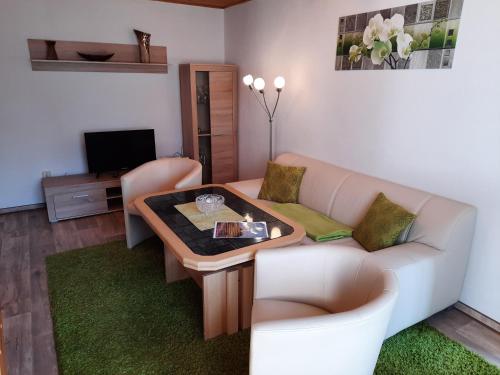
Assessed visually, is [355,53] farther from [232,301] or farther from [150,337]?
[150,337]

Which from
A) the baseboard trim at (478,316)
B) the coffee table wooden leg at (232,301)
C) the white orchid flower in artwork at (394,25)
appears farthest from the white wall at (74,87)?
the baseboard trim at (478,316)

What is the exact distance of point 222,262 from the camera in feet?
5.85

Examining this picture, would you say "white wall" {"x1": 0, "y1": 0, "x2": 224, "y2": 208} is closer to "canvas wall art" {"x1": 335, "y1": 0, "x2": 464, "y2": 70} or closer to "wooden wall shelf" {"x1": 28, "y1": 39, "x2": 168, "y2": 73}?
"wooden wall shelf" {"x1": 28, "y1": 39, "x2": 168, "y2": 73}

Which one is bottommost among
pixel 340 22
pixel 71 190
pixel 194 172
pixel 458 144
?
pixel 71 190

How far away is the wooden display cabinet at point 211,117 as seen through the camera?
13.9 ft

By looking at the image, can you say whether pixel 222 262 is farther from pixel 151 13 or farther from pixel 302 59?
pixel 151 13

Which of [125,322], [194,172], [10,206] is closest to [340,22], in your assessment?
[194,172]

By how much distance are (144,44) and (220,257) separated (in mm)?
3208

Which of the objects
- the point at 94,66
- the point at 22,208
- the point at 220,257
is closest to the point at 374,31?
the point at 220,257

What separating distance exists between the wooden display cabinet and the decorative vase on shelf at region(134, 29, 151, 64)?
44cm

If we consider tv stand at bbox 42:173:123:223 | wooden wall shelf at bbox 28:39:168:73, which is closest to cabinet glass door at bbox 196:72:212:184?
wooden wall shelf at bbox 28:39:168:73

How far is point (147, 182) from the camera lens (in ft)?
10.7

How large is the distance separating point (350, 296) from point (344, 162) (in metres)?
1.64

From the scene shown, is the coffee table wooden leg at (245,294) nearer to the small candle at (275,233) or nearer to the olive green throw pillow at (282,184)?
the small candle at (275,233)
